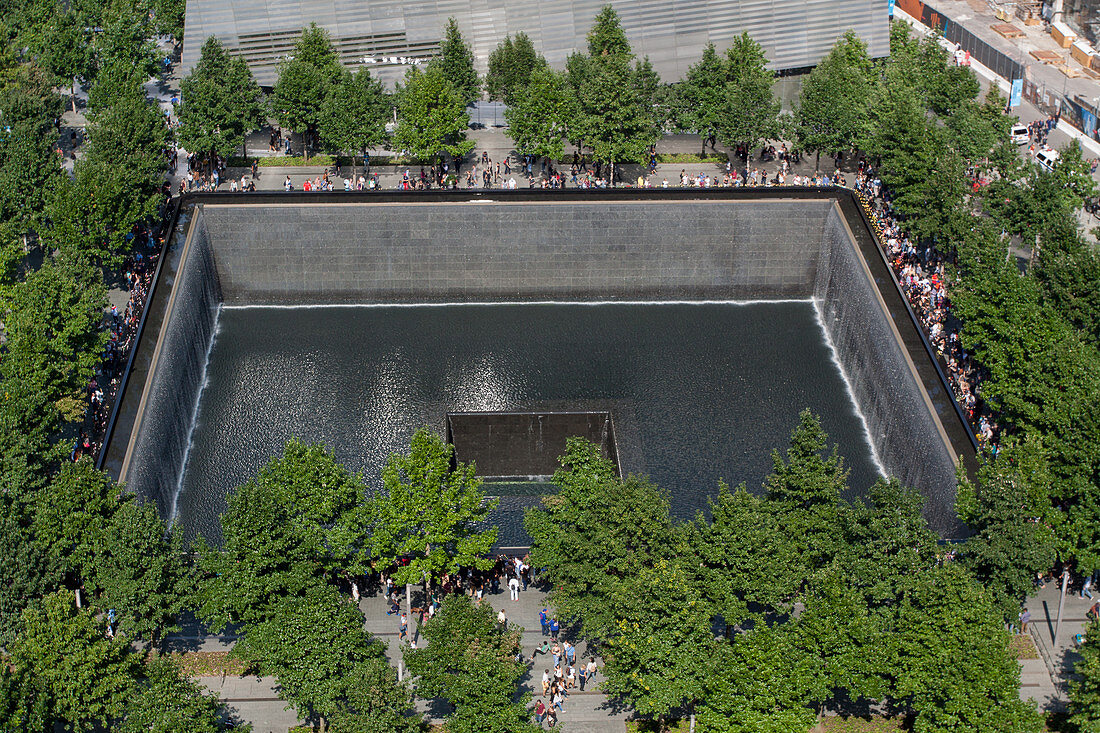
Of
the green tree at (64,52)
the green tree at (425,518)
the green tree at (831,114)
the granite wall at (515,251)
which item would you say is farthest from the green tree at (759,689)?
the green tree at (64,52)

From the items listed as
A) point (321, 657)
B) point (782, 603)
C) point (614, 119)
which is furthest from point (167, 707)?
point (614, 119)

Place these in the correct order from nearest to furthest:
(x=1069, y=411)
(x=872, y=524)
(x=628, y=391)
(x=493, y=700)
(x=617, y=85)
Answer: (x=493, y=700) → (x=872, y=524) → (x=1069, y=411) → (x=628, y=391) → (x=617, y=85)

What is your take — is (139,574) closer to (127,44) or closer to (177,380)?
(177,380)


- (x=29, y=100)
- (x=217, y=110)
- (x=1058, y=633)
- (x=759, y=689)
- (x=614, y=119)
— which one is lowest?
(x=759, y=689)

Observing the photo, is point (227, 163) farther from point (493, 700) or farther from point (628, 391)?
point (493, 700)

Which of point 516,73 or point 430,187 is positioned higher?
point 516,73

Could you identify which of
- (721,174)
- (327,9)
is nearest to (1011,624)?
(721,174)
